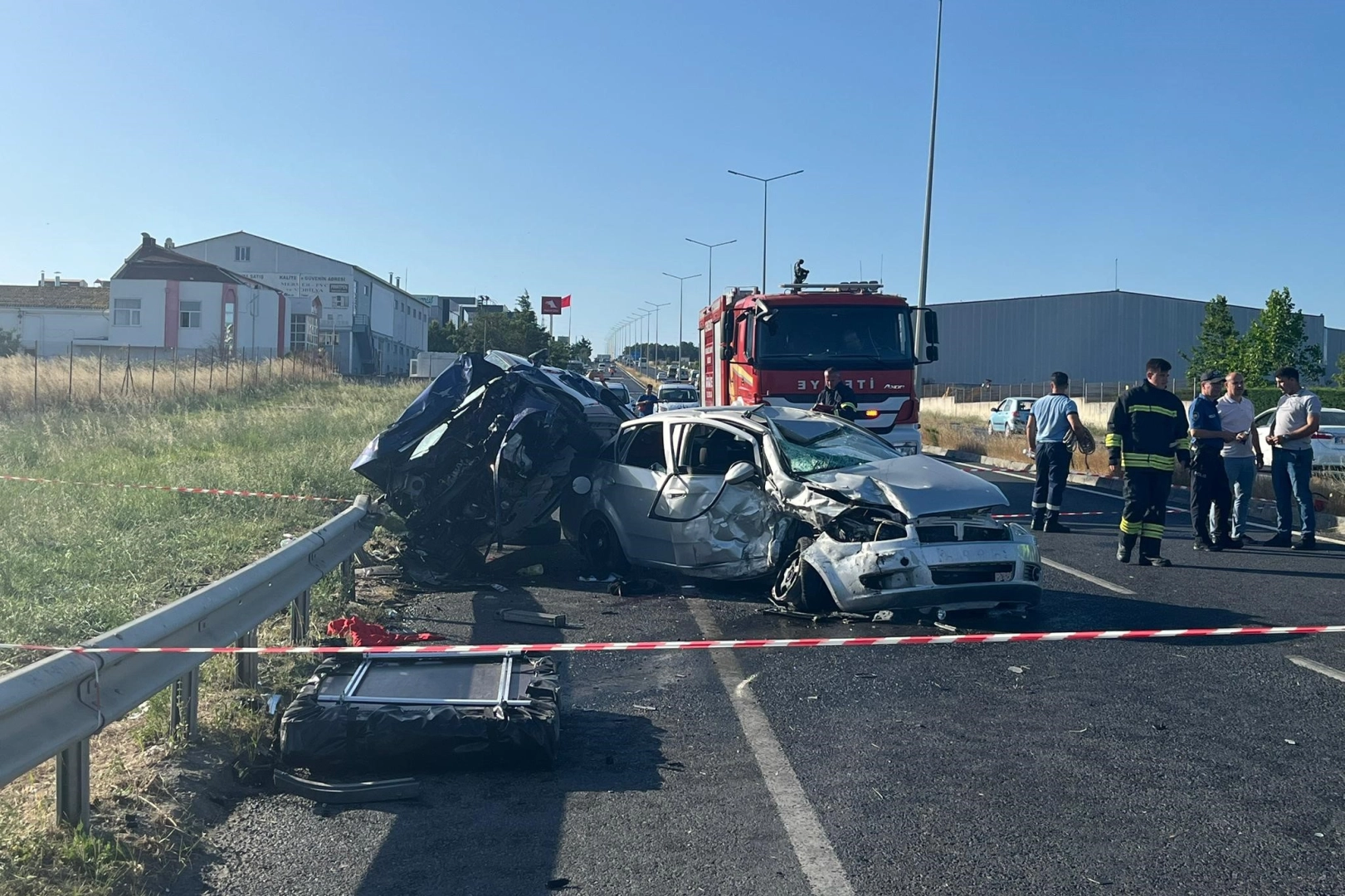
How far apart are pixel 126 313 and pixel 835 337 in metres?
59.0

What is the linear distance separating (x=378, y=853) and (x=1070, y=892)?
2331mm

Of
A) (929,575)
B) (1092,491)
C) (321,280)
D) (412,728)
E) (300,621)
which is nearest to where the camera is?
(412,728)

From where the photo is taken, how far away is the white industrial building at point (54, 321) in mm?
67625

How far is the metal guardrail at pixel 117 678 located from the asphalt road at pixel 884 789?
1.90ft

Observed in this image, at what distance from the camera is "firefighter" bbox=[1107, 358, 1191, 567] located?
34.5 feet

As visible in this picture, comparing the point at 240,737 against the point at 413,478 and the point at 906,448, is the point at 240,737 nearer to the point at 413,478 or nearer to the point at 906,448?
the point at 413,478

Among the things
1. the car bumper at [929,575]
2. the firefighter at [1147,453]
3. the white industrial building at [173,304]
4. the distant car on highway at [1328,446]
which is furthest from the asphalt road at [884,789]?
the white industrial building at [173,304]

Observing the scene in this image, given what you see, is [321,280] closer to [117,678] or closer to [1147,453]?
[1147,453]

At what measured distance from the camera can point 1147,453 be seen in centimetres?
1057

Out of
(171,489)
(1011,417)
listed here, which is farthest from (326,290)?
(171,489)

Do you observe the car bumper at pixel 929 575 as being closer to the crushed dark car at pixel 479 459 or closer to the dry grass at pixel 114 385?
the crushed dark car at pixel 479 459

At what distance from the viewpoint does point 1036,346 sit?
246ft

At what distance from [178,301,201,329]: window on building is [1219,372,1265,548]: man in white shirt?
2450 inches

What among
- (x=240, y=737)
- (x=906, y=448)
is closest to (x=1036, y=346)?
(x=906, y=448)
